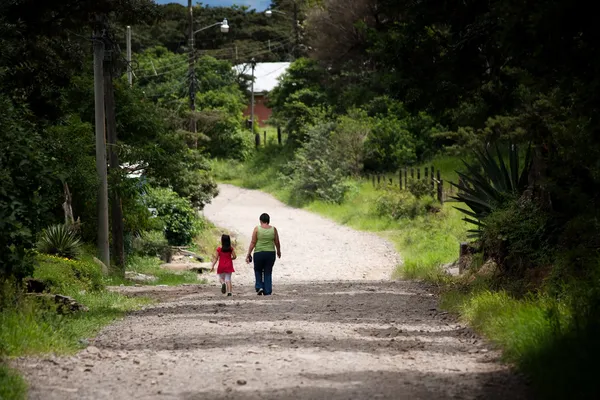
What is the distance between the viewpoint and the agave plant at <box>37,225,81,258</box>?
22.0 metres

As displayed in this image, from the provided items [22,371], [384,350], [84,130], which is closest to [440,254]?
[84,130]

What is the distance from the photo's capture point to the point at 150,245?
30.8 m

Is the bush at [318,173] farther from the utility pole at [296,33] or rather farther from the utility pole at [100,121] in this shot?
the utility pole at [296,33]

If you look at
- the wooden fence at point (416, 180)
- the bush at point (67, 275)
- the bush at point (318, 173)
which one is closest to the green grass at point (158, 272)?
the bush at point (67, 275)

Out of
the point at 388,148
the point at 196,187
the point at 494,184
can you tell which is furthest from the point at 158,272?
the point at 388,148

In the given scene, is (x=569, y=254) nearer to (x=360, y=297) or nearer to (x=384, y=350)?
(x=384, y=350)

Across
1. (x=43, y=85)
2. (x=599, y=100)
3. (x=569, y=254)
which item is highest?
(x=43, y=85)

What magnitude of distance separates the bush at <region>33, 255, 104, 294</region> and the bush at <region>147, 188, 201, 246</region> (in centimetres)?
1179

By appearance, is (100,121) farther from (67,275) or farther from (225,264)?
(225,264)

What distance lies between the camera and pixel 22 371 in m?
8.86

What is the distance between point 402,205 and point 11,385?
106 ft

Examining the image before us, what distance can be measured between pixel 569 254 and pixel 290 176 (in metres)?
47.5

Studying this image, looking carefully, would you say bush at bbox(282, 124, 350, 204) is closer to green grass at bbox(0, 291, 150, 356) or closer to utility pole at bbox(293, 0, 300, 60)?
utility pole at bbox(293, 0, 300, 60)

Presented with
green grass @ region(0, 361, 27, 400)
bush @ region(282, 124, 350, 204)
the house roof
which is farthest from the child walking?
the house roof
